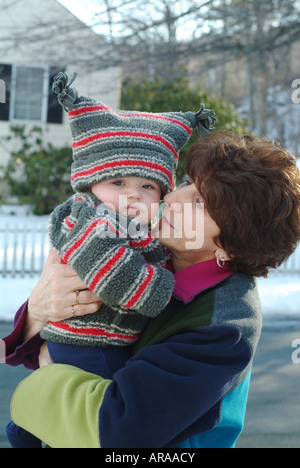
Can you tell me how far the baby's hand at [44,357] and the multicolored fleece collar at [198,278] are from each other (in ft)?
1.54

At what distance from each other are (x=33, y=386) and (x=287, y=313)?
6.53 meters

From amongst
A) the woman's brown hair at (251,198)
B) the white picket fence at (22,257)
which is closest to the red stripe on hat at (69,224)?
the woman's brown hair at (251,198)

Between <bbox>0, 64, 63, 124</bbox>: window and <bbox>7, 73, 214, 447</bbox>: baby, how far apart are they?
12132 mm

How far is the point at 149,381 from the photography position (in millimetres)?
1322

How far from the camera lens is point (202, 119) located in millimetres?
1918

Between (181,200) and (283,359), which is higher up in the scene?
(181,200)

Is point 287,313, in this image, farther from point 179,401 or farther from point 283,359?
point 179,401

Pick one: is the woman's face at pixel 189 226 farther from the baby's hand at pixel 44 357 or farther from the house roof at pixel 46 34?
the house roof at pixel 46 34

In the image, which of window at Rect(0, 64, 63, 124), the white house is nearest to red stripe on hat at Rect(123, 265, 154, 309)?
the white house

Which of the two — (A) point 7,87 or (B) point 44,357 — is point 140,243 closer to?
(B) point 44,357

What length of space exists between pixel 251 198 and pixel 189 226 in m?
0.22

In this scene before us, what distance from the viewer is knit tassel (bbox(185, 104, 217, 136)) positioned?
1.88 m

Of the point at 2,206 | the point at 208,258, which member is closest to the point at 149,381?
the point at 208,258

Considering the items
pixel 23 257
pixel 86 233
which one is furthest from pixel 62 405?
pixel 23 257
